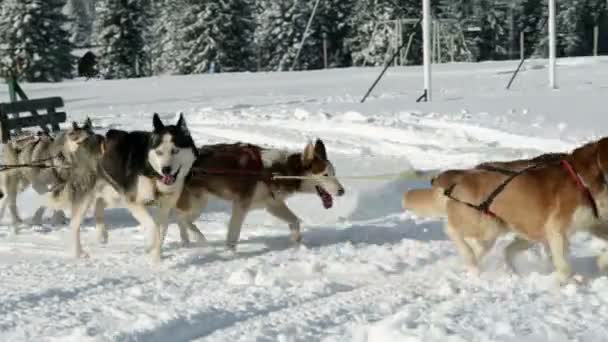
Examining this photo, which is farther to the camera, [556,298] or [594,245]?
[594,245]

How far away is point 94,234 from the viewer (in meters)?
8.00

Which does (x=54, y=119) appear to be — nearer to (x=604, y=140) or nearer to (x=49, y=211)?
(x=49, y=211)

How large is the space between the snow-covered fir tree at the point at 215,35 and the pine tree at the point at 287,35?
300cm

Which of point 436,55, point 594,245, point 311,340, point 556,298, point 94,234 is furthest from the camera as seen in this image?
point 436,55

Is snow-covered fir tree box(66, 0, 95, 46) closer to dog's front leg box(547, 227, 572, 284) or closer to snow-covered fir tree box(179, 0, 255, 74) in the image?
snow-covered fir tree box(179, 0, 255, 74)

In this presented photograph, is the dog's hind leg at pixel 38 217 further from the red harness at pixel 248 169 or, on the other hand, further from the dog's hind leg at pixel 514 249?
the dog's hind leg at pixel 514 249

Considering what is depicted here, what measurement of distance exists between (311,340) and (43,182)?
5.27 m

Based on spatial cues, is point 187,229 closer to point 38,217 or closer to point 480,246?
point 38,217

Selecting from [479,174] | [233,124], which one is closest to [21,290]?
[479,174]

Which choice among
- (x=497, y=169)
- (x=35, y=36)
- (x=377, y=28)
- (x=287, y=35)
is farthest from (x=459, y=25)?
(x=497, y=169)

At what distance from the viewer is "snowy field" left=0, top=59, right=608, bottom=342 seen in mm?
4531

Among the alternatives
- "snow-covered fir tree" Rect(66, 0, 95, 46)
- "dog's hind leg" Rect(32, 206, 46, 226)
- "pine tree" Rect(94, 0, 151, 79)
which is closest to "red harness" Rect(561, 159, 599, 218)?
"dog's hind leg" Rect(32, 206, 46, 226)

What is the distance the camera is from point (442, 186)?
18.9 feet

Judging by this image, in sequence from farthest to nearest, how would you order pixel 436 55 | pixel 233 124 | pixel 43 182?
pixel 436 55 → pixel 233 124 → pixel 43 182
